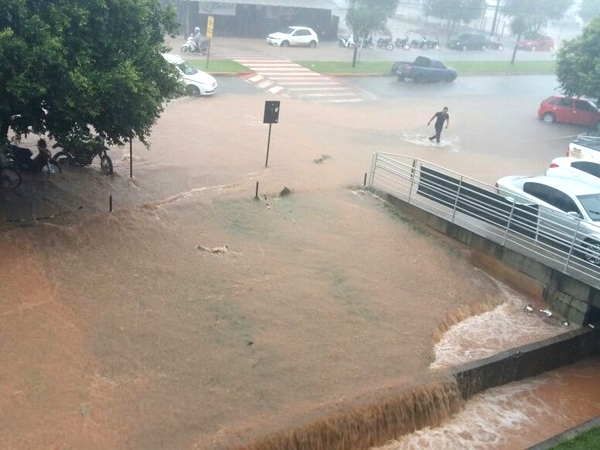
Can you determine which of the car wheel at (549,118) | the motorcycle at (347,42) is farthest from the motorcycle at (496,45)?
the car wheel at (549,118)

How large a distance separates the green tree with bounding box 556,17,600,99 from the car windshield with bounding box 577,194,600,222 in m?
16.3

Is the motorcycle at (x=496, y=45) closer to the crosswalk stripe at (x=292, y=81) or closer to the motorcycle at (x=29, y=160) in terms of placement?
the crosswalk stripe at (x=292, y=81)

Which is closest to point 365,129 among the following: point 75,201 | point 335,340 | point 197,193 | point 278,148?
point 278,148

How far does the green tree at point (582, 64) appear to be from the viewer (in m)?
29.9

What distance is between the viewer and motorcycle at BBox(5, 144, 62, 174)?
55.2 ft

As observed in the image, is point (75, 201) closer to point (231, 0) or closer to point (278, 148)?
point (278, 148)

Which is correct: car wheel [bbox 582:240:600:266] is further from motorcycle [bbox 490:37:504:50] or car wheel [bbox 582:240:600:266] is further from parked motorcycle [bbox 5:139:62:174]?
motorcycle [bbox 490:37:504:50]

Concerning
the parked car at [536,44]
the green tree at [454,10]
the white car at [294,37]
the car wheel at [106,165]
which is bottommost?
the car wheel at [106,165]

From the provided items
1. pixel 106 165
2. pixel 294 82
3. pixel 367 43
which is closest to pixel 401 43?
pixel 367 43

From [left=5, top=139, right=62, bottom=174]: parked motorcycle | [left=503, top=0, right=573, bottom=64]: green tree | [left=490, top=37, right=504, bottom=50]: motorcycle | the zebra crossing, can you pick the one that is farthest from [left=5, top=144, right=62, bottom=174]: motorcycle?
[left=490, top=37, right=504, bottom=50]: motorcycle

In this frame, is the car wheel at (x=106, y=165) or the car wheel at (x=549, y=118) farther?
the car wheel at (x=549, y=118)

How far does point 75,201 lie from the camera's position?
53.0ft

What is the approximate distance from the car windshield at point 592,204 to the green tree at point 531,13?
34.9 m

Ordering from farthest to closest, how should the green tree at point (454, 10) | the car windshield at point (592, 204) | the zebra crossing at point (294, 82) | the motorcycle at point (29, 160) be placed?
the green tree at point (454, 10) → the zebra crossing at point (294, 82) → the motorcycle at point (29, 160) → the car windshield at point (592, 204)
